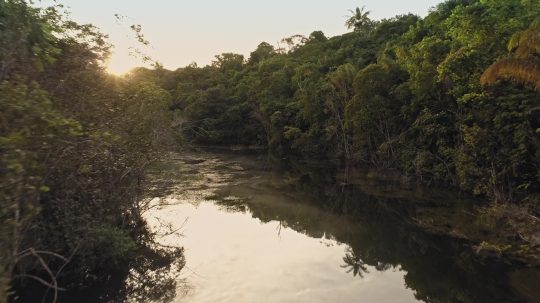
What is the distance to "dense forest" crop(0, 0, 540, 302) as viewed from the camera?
22.9 feet

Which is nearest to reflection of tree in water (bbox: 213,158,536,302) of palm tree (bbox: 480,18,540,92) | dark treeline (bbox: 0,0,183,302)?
palm tree (bbox: 480,18,540,92)

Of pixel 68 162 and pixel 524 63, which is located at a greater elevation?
pixel 524 63

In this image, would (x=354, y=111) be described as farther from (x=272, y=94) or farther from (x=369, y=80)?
(x=272, y=94)

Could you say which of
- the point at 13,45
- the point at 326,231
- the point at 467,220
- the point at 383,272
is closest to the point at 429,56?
the point at 467,220

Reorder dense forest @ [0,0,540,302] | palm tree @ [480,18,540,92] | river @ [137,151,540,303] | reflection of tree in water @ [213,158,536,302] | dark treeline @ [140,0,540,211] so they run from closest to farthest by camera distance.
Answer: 1. dense forest @ [0,0,540,302]
2. river @ [137,151,540,303]
3. reflection of tree in water @ [213,158,536,302]
4. palm tree @ [480,18,540,92]
5. dark treeline @ [140,0,540,211]

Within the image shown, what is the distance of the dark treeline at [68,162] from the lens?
6316mm

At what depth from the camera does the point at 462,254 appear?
593 inches

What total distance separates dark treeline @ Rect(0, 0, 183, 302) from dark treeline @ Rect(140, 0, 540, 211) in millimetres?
2939

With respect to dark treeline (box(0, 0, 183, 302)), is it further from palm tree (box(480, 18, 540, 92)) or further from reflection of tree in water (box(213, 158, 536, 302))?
palm tree (box(480, 18, 540, 92))

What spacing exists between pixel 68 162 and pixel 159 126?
19.9 ft

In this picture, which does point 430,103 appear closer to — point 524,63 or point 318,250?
point 524,63

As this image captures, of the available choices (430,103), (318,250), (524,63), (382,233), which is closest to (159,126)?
(318,250)

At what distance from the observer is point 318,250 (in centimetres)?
1584

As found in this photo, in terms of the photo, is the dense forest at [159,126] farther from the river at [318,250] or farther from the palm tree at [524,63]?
the river at [318,250]
